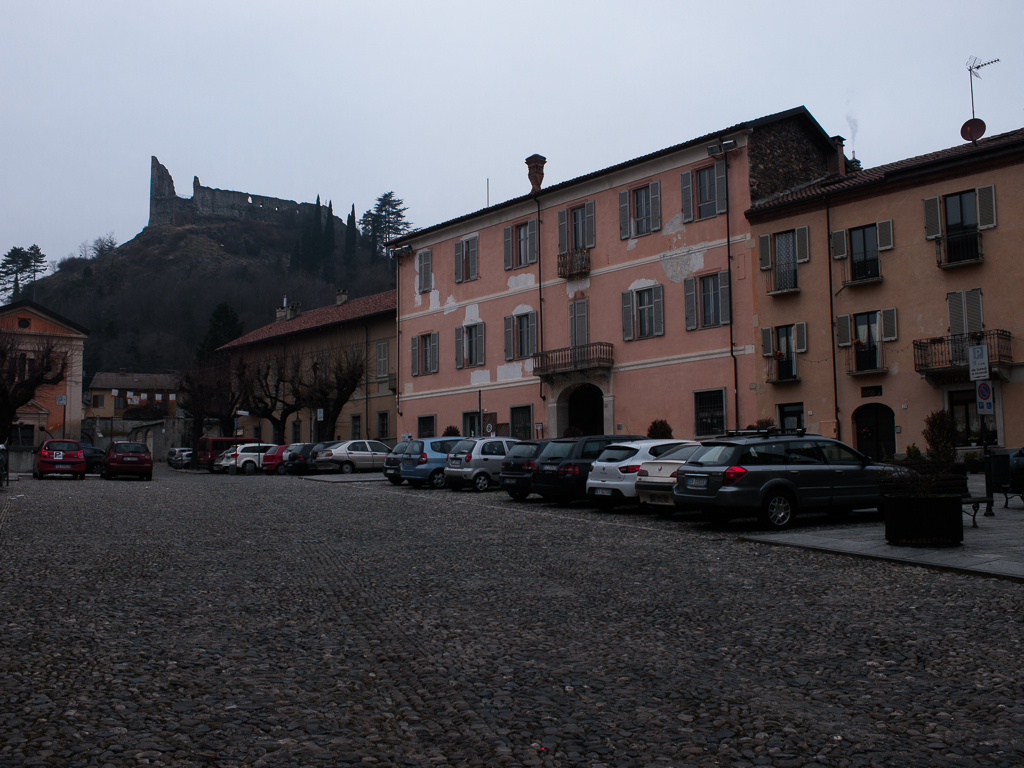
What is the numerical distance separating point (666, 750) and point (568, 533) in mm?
9234

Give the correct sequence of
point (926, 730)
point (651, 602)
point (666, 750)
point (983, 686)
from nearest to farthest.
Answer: point (666, 750) < point (926, 730) < point (983, 686) < point (651, 602)

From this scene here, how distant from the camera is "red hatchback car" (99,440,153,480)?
32.7 meters

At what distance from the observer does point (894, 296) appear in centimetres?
2739

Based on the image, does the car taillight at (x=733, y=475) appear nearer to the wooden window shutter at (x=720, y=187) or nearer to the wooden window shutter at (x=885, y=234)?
the wooden window shutter at (x=885, y=234)

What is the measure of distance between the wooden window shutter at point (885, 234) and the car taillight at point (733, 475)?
55.6ft

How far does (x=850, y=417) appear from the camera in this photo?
2797cm

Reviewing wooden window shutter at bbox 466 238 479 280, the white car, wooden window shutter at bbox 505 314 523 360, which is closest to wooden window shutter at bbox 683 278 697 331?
wooden window shutter at bbox 505 314 523 360

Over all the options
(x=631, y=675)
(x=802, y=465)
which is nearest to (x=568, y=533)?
(x=802, y=465)

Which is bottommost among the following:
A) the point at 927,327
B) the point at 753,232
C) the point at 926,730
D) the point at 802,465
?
the point at 926,730

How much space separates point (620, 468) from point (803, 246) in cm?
1556

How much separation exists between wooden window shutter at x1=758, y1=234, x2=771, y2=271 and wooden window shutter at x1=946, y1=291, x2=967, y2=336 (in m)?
5.86

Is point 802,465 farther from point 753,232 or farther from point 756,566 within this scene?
point 753,232

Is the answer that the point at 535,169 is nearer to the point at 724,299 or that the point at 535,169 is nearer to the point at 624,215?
the point at 624,215

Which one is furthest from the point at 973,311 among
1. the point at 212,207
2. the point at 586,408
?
the point at 212,207
